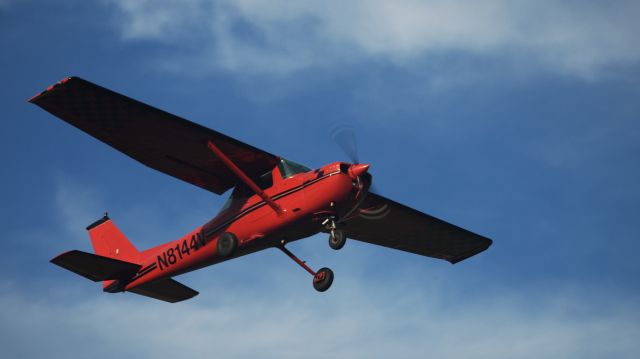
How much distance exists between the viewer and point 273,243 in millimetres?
16078

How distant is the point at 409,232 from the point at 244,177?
6557 millimetres

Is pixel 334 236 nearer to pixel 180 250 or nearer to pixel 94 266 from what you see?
pixel 180 250

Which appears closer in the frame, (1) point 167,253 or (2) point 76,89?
(2) point 76,89

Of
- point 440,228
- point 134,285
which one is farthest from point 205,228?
point 440,228

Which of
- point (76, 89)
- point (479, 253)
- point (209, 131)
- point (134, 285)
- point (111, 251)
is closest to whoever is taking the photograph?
point (76, 89)

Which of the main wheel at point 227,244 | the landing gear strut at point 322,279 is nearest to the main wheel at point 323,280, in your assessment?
the landing gear strut at point 322,279

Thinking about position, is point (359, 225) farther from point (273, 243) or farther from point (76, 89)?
point (76, 89)

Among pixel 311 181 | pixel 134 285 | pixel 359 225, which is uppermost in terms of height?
pixel 359 225

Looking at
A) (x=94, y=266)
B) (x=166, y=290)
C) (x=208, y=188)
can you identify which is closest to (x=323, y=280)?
(x=208, y=188)

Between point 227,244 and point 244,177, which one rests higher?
point 244,177

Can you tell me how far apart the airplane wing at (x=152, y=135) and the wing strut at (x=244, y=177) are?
0.18m

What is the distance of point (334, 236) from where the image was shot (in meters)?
15.1

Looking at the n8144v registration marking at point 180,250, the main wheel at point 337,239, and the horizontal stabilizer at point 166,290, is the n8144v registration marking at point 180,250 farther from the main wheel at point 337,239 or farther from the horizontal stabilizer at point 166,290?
the main wheel at point 337,239

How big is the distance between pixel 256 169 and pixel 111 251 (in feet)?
19.8
